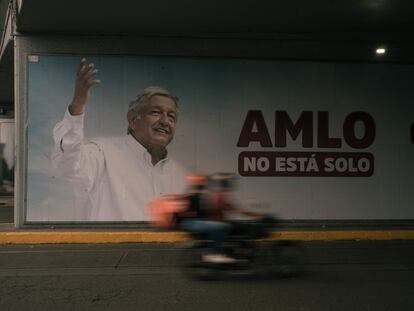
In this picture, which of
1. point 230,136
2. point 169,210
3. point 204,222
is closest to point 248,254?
point 204,222

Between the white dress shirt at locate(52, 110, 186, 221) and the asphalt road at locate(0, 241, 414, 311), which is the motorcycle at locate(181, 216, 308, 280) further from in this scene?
the white dress shirt at locate(52, 110, 186, 221)

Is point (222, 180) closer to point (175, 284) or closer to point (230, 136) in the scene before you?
point (175, 284)

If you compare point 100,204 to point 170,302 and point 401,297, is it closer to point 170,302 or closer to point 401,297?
point 170,302

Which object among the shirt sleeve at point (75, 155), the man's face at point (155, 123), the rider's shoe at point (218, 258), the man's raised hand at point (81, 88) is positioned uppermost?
the man's raised hand at point (81, 88)

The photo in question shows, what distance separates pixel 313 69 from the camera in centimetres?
1110

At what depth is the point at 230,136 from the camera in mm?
10977

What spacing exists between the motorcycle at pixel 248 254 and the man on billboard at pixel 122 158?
3848mm

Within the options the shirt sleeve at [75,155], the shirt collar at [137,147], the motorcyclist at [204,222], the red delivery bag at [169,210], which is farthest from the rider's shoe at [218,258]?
the shirt sleeve at [75,155]

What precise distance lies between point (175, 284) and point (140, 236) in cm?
344

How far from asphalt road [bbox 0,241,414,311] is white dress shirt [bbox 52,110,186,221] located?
59.6 inches

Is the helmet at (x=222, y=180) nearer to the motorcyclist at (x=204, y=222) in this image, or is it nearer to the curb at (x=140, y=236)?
the motorcyclist at (x=204, y=222)

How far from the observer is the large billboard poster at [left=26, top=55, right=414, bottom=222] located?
10.6 metres

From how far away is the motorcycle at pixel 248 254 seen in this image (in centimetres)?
695

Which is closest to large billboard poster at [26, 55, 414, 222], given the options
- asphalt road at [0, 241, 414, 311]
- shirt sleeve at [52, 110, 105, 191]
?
shirt sleeve at [52, 110, 105, 191]
